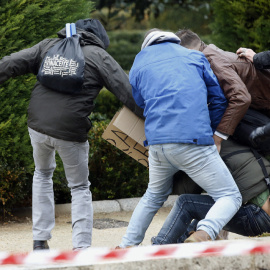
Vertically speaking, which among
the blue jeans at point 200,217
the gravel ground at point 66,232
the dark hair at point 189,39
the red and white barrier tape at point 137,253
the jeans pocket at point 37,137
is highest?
the dark hair at point 189,39

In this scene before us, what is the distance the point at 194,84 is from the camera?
3.81 m

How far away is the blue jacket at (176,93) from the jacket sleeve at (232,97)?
0.06 m

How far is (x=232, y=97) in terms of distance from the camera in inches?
154

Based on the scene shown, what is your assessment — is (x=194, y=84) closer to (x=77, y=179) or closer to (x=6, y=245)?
(x=77, y=179)

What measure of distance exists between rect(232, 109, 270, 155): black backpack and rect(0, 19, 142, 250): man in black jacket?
71 cm

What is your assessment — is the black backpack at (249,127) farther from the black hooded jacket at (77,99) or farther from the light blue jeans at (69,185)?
the light blue jeans at (69,185)

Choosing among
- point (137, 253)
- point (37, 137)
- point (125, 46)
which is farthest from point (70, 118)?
point (125, 46)

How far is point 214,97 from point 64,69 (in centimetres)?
102

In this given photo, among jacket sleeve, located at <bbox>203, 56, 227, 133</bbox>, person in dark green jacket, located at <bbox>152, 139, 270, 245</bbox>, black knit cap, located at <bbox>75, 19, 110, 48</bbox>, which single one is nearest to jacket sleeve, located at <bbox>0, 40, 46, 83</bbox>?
black knit cap, located at <bbox>75, 19, 110, 48</bbox>

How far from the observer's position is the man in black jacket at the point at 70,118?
4.17 m

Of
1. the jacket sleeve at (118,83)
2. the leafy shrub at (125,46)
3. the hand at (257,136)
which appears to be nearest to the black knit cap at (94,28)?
the jacket sleeve at (118,83)

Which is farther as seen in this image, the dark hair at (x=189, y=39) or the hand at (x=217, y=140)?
the dark hair at (x=189, y=39)

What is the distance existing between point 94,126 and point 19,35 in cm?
152

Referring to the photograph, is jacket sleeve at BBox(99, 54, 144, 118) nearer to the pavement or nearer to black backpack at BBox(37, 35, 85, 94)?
black backpack at BBox(37, 35, 85, 94)
